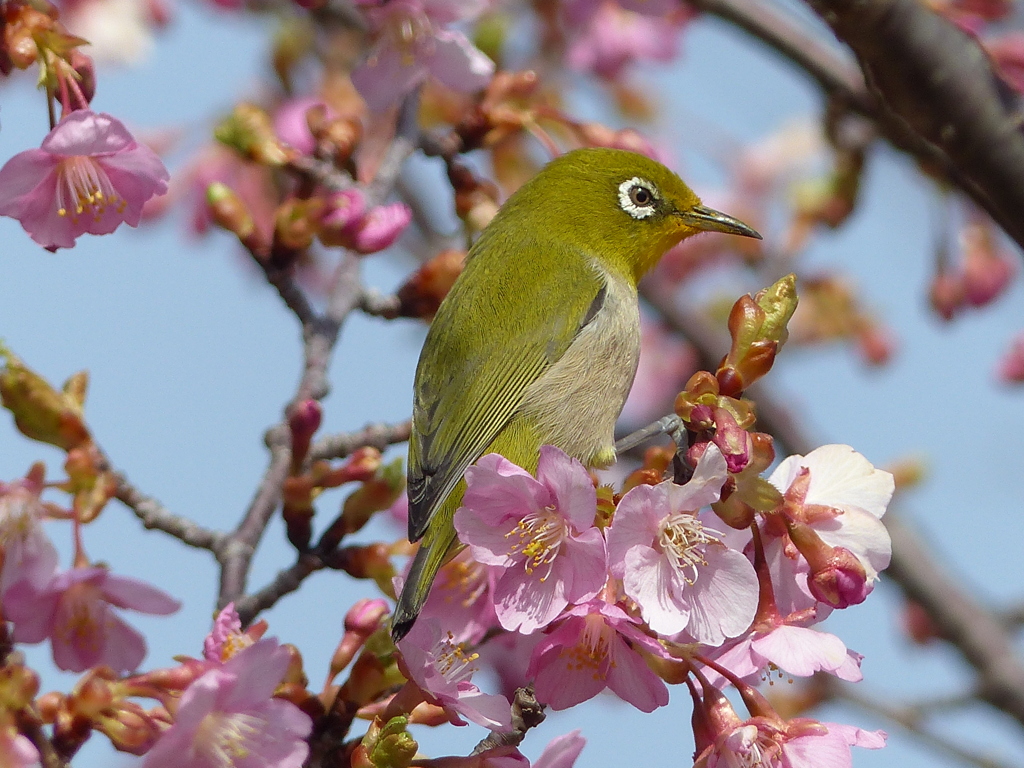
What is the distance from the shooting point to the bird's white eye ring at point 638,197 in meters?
3.90

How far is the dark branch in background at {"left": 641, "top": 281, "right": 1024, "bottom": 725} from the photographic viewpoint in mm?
5223

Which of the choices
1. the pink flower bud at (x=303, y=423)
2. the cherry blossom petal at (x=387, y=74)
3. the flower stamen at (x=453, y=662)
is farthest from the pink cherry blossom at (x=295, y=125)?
the flower stamen at (x=453, y=662)

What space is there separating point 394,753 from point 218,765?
0.99ft

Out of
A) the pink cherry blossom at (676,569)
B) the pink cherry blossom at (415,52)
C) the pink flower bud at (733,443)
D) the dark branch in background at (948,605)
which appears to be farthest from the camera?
the dark branch in background at (948,605)

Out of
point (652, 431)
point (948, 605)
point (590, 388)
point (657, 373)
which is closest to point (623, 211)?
point (590, 388)

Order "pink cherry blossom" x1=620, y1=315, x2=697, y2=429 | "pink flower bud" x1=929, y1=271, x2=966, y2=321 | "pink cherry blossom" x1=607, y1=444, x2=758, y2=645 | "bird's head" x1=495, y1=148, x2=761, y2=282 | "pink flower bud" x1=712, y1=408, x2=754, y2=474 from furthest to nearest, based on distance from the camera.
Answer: "pink cherry blossom" x1=620, y1=315, x2=697, y2=429 → "pink flower bud" x1=929, y1=271, x2=966, y2=321 → "bird's head" x1=495, y1=148, x2=761, y2=282 → "pink cherry blossom" x1=607, y1=444, x2=758, y2=645 → "pink flower bud" x1=712, y1=408, x2=754, y2=474

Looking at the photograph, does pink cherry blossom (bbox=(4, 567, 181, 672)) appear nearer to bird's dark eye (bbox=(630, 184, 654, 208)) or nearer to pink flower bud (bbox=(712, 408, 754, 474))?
pink flower bud (bbox=(712, 408, 754, 474))

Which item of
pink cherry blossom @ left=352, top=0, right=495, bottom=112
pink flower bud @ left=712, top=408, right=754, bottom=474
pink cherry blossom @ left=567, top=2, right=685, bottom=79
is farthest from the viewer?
pink cherry blossom @ left=567, top=2, right=685, bottom=79

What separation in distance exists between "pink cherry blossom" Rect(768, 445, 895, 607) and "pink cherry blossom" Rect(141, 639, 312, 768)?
3.18 ft

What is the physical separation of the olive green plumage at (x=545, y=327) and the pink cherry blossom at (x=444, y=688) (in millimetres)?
312

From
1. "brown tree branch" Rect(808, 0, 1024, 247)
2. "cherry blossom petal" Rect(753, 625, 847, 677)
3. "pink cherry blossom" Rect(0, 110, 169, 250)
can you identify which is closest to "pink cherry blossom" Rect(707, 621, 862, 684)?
"cherry blossom petal" Rect(753, 625, 847, 677)

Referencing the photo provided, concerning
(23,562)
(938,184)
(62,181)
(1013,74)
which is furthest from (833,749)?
(1013,74)

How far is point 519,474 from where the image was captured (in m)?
2.15

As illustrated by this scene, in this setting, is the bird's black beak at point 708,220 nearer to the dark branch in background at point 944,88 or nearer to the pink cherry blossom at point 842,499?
the dark branch in background at point 944,88
